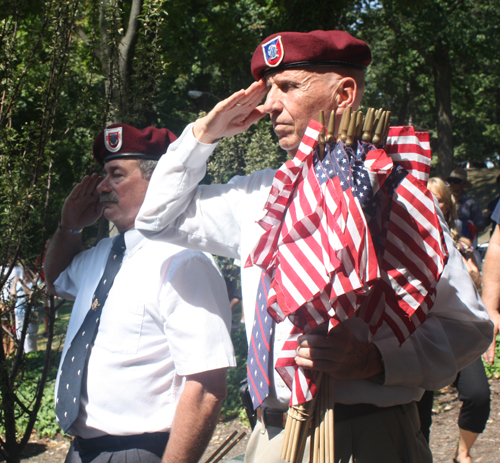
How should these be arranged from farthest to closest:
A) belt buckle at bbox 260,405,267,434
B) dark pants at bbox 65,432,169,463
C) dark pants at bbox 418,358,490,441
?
dark pants at bbox 418,358,490,441, dark pants at bbox 65,432,169,463, belt buckle at bbox 260,405,267,434

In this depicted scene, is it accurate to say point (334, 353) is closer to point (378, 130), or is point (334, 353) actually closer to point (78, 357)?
point (378, 130)

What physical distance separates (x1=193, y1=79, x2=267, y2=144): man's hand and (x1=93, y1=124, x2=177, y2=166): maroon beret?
2.27ft

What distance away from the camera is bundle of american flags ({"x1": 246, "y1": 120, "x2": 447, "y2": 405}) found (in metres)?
1.31

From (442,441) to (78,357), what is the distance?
4.06 metres

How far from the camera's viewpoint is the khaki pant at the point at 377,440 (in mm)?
1539

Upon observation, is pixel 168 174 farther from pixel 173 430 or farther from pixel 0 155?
pixel 0 155

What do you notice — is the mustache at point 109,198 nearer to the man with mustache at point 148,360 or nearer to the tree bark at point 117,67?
the man with mustache at point 148,360

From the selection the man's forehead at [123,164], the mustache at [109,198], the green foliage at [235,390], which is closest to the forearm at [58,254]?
the mustache at [109,198]

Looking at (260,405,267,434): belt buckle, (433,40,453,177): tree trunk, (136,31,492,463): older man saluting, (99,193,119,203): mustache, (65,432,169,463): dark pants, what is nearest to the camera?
(136,31,492,463): older man saluting

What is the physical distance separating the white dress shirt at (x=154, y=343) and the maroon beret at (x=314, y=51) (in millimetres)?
848

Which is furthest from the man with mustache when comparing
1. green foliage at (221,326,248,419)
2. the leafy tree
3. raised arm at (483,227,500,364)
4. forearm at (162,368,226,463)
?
green foliage at (221,326,248,419)

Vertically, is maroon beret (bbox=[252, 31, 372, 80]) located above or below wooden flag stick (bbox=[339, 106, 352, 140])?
above

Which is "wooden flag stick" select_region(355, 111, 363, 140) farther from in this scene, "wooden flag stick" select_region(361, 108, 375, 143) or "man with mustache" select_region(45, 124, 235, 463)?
"man with mustache" select_region(45, 124, 235, 463)

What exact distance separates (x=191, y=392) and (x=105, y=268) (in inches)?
29.5
